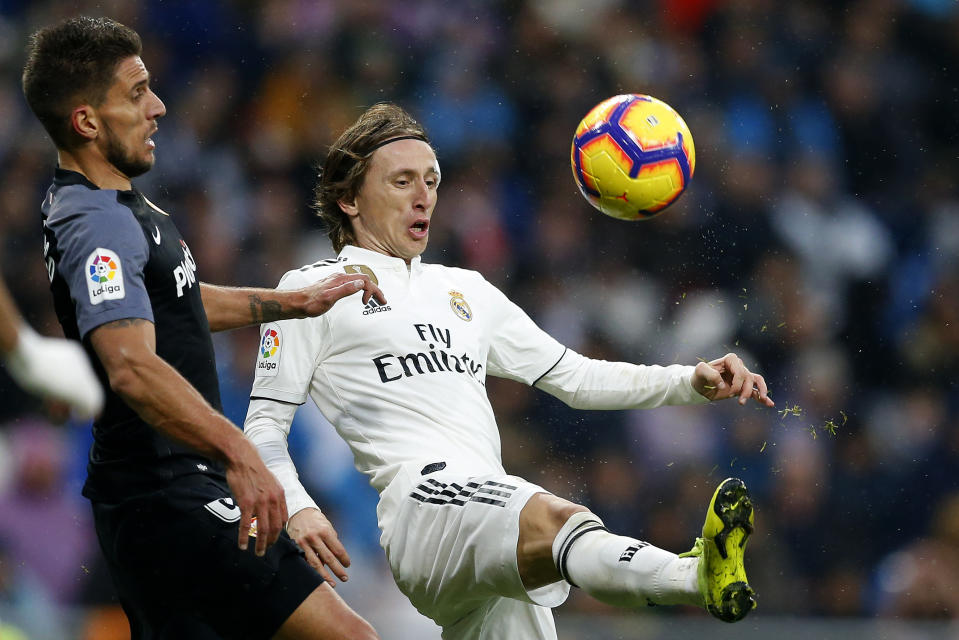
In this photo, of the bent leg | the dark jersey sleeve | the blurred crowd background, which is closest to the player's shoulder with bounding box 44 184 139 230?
the dark jersey sleeve

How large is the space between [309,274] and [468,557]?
1.28m

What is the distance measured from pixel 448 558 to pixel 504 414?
3.99 m

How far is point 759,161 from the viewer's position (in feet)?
29.3

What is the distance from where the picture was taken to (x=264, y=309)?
390 cm

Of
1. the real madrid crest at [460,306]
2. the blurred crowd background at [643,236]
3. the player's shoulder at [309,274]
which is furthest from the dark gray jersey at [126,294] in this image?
the blurred crowd background at [643,236]

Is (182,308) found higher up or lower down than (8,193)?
higher up

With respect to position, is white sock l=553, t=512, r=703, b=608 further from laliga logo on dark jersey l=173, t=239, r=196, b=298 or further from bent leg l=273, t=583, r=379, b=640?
laliga logo on dark jersey l=173, t=239, r=196, b=298

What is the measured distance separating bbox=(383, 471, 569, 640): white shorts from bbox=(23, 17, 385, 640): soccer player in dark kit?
53cm

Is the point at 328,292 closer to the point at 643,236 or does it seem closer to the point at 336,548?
the point at 336,548

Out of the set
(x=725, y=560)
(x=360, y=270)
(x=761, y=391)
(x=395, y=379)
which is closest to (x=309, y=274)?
(x=360, y=270)

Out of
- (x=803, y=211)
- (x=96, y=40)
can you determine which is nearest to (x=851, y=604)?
(x=803, y=211)

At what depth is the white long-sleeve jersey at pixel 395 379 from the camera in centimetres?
417

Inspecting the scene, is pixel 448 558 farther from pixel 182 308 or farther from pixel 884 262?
pixel 884 262

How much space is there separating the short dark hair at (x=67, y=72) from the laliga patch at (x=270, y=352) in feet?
3.70
